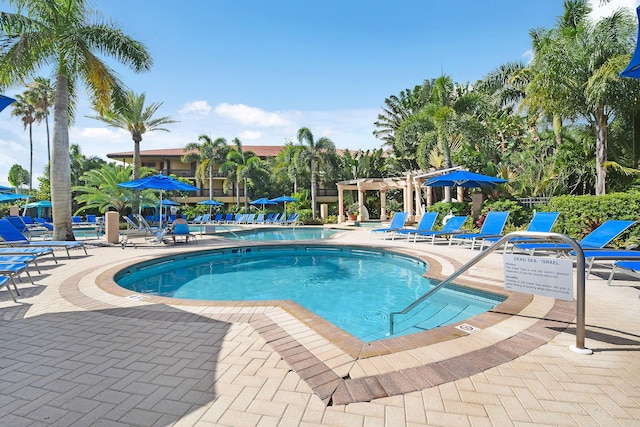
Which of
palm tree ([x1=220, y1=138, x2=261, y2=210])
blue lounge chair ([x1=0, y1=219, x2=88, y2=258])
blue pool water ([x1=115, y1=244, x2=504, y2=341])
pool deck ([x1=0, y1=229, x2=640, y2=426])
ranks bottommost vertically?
blue pool water ([x1=115, y1=244, x2=504, y2=341])

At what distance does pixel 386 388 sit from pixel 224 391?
3.61 ft

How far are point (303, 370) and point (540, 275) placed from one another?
6.67 ft

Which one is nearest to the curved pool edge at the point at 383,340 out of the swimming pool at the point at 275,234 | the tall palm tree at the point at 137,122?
the swimming pool at the point at 275,234

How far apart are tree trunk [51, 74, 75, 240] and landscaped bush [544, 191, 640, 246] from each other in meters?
15.9

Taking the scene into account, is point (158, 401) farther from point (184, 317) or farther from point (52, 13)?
point (52, 13)

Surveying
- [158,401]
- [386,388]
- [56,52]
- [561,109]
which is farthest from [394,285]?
[56,52]

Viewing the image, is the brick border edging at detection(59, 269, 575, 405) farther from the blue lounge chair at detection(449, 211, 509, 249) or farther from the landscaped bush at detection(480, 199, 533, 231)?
the landscaped bush at detection(480, 199, 533, 231)

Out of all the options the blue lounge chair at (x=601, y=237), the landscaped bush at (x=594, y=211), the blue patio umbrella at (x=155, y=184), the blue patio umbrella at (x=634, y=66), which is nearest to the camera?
the blue patio umbrella at (x=634, y=66)

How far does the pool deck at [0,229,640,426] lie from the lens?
194cm

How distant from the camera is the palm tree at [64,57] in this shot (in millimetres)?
10016

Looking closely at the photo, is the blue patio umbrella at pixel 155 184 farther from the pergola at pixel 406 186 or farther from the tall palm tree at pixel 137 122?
the pergola at pixel 406 186

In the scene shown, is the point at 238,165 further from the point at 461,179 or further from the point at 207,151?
the point at 461,179

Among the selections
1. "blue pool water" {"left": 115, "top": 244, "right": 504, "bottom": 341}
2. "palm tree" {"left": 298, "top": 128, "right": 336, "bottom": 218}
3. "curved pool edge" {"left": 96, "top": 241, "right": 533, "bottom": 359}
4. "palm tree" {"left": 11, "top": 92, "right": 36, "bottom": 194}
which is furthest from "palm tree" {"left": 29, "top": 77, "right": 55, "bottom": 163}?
"curved pool edge" {"left": 96, "top": 241, "right": 533, "bottom": 359}

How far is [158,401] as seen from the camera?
2.10 meters
